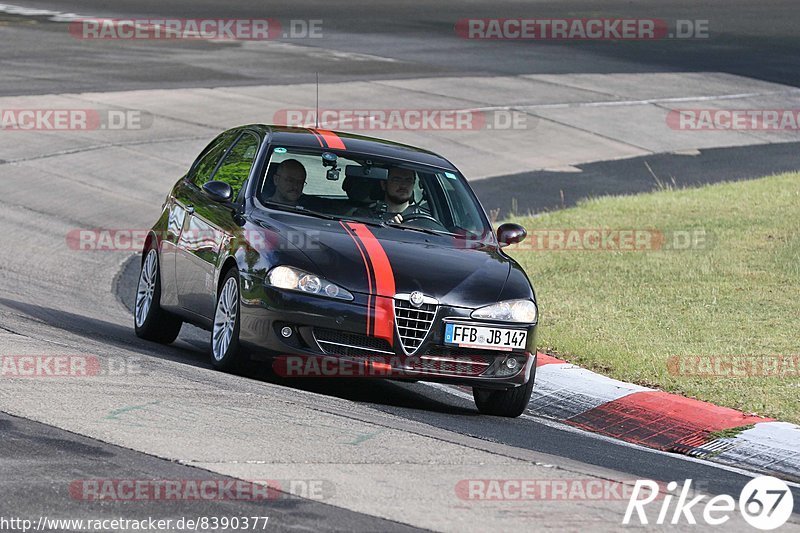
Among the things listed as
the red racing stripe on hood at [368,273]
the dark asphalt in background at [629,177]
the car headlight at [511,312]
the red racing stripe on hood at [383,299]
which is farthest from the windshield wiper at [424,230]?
the dark asphalt in background at [629,177]

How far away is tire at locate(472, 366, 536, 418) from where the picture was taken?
9.31m

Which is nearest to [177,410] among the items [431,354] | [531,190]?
[431,354]

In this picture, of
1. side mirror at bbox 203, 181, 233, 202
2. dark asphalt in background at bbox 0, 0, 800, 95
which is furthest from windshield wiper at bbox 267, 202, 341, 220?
dark asphalt in background at bbox 0, 0, 800, 95

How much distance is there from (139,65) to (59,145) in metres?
8.46

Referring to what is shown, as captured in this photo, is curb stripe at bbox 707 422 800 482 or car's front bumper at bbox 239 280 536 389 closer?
curb stripe at bbox 707 422 800 482

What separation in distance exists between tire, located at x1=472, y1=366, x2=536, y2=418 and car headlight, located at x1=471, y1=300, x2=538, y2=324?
1.19ft

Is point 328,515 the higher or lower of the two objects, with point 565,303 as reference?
higher

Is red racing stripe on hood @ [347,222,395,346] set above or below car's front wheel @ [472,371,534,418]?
above

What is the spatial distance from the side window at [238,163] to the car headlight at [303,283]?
1446 millimetres

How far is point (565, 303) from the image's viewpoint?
12.9 metres

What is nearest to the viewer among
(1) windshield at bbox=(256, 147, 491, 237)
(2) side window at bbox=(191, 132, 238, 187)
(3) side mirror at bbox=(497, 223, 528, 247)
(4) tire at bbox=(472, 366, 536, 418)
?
(4) tire at bbox=(472, 366, 536, 418)

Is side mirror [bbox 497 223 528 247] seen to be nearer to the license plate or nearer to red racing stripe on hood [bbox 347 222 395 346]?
the license plate

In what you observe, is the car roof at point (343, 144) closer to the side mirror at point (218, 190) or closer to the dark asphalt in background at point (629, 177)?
the side mirror at point (218, 190)

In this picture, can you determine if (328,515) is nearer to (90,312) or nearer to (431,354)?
(431,354)
